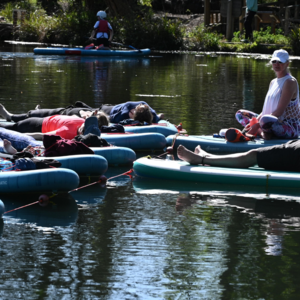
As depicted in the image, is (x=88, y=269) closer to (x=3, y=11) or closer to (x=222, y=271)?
(x=222, y=271)

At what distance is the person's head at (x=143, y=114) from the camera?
762 centimetres

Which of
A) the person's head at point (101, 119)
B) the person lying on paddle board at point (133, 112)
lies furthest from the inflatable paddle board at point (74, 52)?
the person's head at point (101, 119)

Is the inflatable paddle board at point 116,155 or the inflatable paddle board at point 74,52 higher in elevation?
the inflatable paddle board at point 74,52

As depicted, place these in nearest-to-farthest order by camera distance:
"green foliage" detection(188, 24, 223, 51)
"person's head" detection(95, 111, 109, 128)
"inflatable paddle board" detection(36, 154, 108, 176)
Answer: "inflatable paddle board" detection(36, 154, 108, 176) → "person's head" detection(95, 111, 109, 128) → "green foliage" detection(188, 24, 223, 51)

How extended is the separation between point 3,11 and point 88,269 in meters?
33.1

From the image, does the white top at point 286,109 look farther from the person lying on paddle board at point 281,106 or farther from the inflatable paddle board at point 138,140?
the inflatable paddle board at point 138,140

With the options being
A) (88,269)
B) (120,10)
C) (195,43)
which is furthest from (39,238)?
(120,10)

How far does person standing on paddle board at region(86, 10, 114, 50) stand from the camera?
819 inches

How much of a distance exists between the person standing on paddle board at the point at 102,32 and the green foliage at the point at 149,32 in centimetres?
385

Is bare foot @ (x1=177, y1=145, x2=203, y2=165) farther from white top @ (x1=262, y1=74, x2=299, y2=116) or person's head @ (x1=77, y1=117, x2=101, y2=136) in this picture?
white top @ (x1=262, y1=74, x2=299, y2=116)

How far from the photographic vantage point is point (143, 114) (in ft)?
25.1

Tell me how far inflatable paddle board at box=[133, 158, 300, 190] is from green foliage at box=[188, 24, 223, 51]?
20175 millimetres

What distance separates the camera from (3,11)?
34719 millimetres

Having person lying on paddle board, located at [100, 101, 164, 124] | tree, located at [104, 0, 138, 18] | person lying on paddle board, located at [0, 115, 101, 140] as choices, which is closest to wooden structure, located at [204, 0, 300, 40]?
tree, located at [104, 0, 138, 18]
